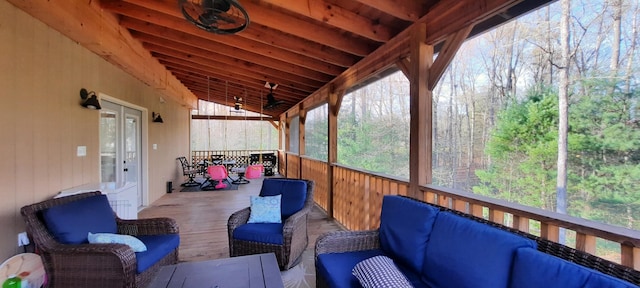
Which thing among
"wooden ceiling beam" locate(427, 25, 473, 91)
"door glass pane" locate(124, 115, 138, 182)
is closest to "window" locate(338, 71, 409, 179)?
"wooden ceiling beam" locate(427, 25, 473, 91)

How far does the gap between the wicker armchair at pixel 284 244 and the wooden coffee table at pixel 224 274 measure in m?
0.69

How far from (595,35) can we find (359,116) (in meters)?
2.88

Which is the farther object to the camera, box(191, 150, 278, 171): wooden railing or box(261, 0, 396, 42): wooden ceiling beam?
box(191, 150, 278, 171): wooden railing

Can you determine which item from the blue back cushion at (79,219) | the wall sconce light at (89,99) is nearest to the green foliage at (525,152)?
the blue back cushion at (79,219)

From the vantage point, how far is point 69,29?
9.27 ft

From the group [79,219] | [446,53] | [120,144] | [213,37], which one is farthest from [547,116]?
[120,144]

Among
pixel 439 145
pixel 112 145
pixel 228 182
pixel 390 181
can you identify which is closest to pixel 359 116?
pixel 390 181

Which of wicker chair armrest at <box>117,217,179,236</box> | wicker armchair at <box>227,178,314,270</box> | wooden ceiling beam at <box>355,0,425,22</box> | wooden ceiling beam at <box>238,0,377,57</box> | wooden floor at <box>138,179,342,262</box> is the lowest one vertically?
wooden floor at <box>138,179,342,262</box>

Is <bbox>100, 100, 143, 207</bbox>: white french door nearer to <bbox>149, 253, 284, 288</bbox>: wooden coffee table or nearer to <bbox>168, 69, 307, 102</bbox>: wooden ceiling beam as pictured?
<bbox>168, 69, 307, 102</bbox>: wooden ceiling beam

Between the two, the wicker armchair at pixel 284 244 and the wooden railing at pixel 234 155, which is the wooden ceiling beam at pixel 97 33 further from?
the wooden railing at pixel 234 155

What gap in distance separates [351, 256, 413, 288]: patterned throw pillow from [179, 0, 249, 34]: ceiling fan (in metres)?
1.91

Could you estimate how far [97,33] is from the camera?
3.16 metres

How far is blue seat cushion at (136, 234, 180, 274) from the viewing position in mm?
2145

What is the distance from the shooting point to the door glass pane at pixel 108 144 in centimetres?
406
